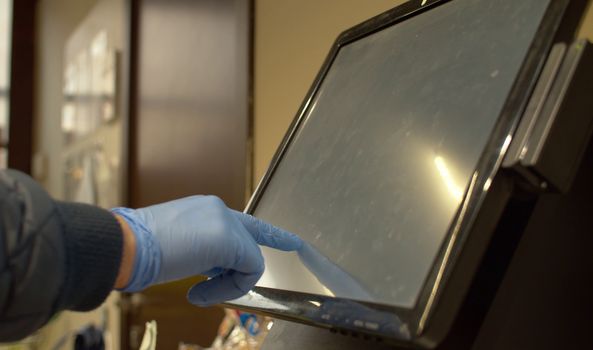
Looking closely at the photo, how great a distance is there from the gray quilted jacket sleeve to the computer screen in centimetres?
20

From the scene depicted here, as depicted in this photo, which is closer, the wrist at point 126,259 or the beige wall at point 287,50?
the wrist at point 126,259

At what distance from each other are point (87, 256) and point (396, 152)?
12.7 inches

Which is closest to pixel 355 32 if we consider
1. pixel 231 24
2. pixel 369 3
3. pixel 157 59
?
pixel 369 3

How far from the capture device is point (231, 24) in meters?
1.67

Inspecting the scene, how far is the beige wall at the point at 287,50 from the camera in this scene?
4.03ft

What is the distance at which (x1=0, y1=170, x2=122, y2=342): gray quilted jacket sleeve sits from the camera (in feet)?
1.80

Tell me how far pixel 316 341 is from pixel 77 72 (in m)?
2.69

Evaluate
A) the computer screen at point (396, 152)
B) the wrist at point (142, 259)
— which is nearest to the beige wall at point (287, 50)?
the computer screen at point (396, 152)

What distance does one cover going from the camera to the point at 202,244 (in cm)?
66

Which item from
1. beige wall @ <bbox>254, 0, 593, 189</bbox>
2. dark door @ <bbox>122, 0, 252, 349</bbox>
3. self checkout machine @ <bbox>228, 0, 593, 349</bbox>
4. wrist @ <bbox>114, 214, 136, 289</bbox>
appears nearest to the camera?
self checkout machine @ <bbox>228, 0, 593, 349</bbox>

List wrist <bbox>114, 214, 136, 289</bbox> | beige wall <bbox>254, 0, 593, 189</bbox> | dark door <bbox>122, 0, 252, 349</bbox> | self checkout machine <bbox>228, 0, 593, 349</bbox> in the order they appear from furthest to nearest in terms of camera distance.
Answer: dark door <bbox>122, 0, 252, 349</bbox> → beige wall <bbox>254, 0, 593, 189</bbox> → wrist <bbox>114, 214, 136, 289</bbox> → self checkout machine <bbox>228, 0, 593, 349</bbox>

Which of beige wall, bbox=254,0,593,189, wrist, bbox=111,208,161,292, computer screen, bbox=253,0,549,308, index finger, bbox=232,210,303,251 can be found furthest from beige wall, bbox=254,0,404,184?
wrist, bbox=111,208,161,292

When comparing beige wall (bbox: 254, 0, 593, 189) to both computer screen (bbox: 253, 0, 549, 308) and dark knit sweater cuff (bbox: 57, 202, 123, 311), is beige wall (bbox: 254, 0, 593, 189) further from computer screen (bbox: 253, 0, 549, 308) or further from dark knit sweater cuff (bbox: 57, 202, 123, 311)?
dark knit sweater cuff (bbox: 57, 202, 123, 311)

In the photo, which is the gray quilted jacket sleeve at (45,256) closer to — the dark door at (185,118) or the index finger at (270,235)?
the index finger at (270,235)
